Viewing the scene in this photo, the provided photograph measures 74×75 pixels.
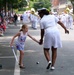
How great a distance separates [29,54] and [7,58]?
149 cm

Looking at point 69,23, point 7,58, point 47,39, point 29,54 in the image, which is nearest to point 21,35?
point 47,39

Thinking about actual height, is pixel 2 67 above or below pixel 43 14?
below

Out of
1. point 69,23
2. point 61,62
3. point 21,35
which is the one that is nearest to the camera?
point 21,35

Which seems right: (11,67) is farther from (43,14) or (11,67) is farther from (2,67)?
(43,14)

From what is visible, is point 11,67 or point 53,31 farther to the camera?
point 11,67

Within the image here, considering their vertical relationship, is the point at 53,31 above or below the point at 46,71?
above

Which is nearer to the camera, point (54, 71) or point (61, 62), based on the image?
point (54, 71)

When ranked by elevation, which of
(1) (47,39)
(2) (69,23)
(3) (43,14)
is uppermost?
(3) (43,14)

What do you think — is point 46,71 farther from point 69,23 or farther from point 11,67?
point 69,23

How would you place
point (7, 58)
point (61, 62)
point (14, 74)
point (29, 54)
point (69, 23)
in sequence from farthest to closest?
point (69, 23) → point (29, 54) → point (7, 58) → point (61, 62) → point (14, 74)

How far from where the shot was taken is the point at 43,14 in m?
10.3

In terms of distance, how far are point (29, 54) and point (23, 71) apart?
4.12 metres

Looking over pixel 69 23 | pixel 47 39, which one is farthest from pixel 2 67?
pixel 69 23

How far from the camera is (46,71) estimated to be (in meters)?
10.1
